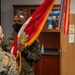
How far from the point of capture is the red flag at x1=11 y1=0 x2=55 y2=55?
2371 mm

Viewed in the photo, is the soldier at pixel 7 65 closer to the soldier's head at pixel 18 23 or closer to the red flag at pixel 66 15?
the soldier's head at pixel 18 23

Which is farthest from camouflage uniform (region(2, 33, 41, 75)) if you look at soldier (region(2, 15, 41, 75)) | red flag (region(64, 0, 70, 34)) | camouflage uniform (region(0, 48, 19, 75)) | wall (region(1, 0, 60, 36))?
wall (region(1, 0, 60, 36))

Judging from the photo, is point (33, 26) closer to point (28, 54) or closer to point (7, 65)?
point (28, 54)

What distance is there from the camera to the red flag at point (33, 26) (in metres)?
2.37

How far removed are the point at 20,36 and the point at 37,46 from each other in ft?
1.10

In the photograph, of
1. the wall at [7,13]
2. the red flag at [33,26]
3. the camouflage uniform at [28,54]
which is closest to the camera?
the red flag at [33,26]

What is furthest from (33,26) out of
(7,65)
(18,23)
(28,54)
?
(7,65)

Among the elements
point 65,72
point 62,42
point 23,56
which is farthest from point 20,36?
point 65,72

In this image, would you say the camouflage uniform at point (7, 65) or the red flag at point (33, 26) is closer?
the camouflage uniform at point (7, 65)

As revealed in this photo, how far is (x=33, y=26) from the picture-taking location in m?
2.46

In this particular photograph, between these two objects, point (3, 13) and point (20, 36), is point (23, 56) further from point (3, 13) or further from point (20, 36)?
point (3, 13)

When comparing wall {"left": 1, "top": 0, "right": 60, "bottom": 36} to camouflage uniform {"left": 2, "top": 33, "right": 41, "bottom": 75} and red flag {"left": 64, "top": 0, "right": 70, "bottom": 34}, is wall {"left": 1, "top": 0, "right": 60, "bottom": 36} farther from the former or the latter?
red flag {"left": 64, "top": 0, "right": 70, "bottom": 34}

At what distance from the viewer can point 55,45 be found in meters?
5.32

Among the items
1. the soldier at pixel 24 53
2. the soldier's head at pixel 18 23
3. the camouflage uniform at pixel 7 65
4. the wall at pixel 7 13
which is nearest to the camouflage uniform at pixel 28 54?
the soldier at pixel 24 53
